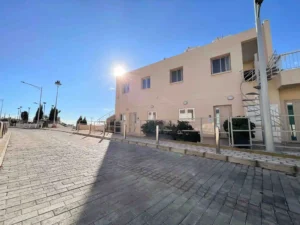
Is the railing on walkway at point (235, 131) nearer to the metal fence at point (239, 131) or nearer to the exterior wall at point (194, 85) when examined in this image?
the metal fence at point (239, 131)

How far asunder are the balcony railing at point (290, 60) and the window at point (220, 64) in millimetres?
2711

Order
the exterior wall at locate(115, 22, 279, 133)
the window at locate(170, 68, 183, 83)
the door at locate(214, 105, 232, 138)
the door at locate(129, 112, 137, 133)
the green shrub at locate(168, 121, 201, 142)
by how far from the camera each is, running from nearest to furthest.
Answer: the green shrub at locate(168, 121, 201, 142), the exterior wall at locate(115, 22, 279, 133), the door at locate(214, 105, 232, 138), the window at locate(170, 68, 183, 83), the door at locate(129, 112, 137, 133)

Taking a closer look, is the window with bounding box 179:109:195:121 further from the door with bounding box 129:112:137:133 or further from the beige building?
the door with bounding box 129:112:137:133

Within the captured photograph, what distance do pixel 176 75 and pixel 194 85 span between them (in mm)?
2331

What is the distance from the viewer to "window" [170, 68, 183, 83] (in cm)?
1200

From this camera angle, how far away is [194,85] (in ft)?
35.1

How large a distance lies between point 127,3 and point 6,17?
23.0 feet

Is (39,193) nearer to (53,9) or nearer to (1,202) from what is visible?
(1,202)

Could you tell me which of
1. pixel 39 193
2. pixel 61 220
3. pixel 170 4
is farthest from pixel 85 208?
pixel 170 4

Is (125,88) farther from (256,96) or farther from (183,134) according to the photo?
(256,96)

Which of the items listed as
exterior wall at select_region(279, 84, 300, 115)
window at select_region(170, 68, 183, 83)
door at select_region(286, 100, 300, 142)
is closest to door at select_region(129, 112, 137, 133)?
window at select_region(170, 68, 183, 83)

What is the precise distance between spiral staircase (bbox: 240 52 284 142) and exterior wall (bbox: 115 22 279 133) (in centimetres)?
26

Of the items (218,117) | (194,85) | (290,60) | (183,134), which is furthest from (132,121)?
(290,60)

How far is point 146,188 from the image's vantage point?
8.96ft
